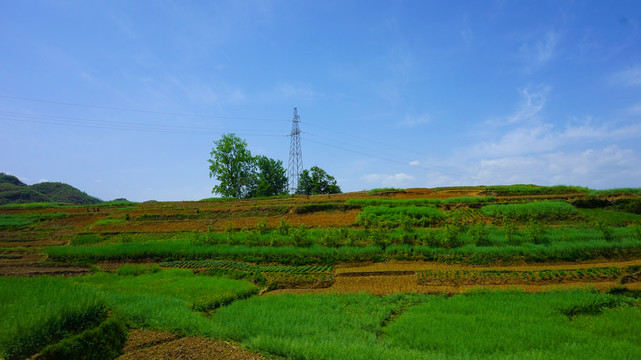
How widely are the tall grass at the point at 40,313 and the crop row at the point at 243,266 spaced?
886 cm

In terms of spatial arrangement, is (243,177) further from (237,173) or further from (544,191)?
(544,191)

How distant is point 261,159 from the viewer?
6894 centimetres

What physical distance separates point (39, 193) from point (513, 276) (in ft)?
393

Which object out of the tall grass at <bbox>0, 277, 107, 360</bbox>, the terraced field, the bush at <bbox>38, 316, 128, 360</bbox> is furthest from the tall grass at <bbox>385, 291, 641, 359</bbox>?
the tall grass at <bbox>0, 277, 107, 360</bbox>

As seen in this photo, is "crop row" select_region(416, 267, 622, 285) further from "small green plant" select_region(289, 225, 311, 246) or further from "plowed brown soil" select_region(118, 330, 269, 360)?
"plowed brown soil" select_region(118, 330, 269, 360)

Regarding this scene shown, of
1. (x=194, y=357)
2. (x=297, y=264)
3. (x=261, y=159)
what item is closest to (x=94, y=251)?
(x=297, y=264)

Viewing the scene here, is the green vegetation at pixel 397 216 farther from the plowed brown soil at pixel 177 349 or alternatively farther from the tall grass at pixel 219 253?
the plowed brown soil at pixel 177 349

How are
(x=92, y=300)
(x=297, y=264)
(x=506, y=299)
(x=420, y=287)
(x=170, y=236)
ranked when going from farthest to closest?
1. (x=170, y=236)
2. (x=297, y=264)
3. (x=420, y=287)
4. (x=506, y=299)
5. (x=92, y=300)

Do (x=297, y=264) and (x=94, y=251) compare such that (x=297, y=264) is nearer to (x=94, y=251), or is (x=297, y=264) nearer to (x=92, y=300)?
(x=92, y=300)

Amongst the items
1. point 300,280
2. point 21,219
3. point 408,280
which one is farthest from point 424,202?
point 21,219

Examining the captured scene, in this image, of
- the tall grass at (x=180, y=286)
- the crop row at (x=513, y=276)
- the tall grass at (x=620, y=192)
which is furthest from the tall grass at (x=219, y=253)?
the tall grass at (x=620, y=192)

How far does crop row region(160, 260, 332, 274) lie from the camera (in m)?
15.1

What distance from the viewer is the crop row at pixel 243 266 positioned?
15055 mm

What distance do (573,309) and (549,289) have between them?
2341mm
